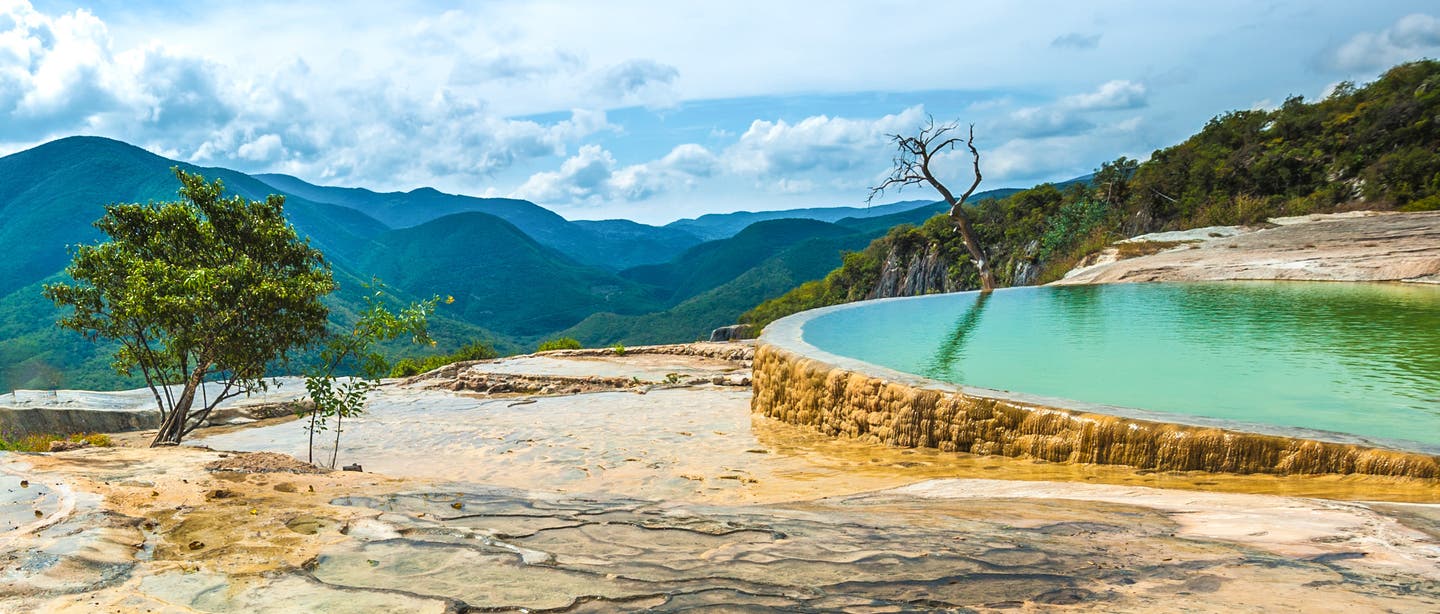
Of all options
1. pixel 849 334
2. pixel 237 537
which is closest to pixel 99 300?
pixel 237 537

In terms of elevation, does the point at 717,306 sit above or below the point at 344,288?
below

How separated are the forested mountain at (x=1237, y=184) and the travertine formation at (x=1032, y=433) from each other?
64.3 feet

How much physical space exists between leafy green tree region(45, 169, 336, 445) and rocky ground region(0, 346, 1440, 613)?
2.97 m

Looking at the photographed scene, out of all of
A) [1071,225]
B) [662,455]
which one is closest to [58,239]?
[1071,225]

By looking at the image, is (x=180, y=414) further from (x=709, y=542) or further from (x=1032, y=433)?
(x=1032, y=433)

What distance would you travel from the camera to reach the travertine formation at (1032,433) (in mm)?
4535

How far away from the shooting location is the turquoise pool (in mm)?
6176

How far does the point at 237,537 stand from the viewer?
133 inches

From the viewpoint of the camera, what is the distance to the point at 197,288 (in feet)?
26.9

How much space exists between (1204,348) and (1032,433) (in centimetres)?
425

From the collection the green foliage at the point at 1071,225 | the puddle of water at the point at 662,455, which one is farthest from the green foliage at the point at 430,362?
the green foliage at the point at 1071,225

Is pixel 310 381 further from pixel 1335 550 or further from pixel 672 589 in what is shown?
pixel 1335 550

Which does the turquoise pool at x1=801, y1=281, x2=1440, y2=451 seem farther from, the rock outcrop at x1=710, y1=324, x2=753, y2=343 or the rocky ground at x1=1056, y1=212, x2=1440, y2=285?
the rock outcrop at x1=710, y1=324, x2=753, y2=343

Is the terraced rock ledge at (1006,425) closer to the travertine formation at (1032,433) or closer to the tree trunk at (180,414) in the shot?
the travertine formation at (1032,433)
